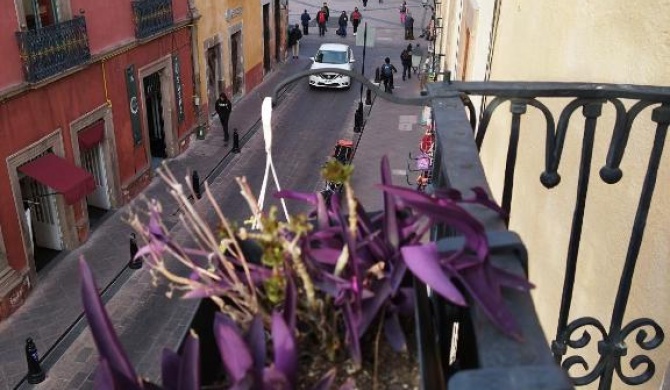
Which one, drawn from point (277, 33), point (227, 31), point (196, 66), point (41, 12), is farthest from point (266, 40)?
point (41, 12)

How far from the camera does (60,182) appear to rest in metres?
12.7

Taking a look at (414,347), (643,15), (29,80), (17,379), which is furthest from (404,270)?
(29,80)

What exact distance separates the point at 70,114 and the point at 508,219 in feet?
43.3

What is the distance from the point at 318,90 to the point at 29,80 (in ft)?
50.6

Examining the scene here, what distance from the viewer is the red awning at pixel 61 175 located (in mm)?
12535

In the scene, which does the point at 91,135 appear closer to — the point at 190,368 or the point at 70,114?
the point at 70,114

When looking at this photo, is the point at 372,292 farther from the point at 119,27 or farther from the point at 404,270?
the point at 119,27

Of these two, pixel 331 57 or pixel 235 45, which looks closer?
pixel 235 45

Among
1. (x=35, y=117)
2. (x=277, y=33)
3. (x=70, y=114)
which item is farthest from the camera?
(x=277, y=33)

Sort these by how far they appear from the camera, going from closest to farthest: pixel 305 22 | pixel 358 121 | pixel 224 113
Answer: pixel 224 113, pixel 358 121, pixel 305 22

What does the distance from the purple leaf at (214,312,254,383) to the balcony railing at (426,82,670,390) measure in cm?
33

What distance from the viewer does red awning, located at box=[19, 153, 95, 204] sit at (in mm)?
12535

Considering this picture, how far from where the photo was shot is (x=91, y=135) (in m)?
14.5

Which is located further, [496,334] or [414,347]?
[414,347]
